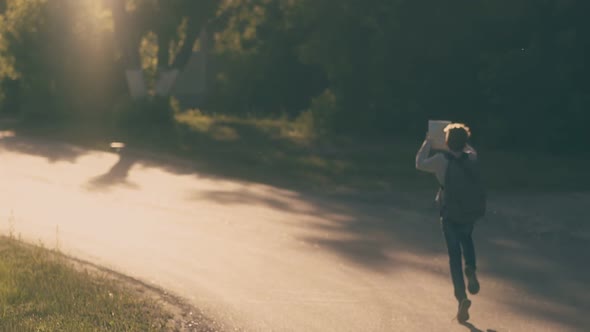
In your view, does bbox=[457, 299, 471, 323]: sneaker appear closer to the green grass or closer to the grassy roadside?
the green grass

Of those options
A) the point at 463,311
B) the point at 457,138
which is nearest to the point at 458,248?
the point at 463,311

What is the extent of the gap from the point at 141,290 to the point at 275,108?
27.4 meters

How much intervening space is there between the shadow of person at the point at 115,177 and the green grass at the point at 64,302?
23.0 ft

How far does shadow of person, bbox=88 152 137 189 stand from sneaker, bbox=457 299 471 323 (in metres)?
9.59

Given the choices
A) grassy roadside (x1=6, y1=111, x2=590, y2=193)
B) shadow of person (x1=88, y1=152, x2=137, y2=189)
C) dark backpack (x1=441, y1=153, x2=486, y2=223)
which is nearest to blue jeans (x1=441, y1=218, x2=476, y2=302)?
dark backpack (x1=441, y1=153, x2=486, y2=223)

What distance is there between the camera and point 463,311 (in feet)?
27.5

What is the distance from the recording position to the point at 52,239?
11.9 meters

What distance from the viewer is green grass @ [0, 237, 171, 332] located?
7687 millimetres

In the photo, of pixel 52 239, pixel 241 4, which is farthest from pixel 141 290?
pixel 241 4

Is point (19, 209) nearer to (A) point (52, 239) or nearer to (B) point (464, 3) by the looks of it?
(A) point (52, 239)

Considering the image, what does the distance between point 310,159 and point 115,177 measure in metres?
4.67

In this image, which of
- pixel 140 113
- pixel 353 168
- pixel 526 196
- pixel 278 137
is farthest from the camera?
pixel 140 113

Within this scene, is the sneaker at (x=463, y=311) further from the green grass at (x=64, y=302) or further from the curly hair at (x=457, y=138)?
the green grass at (x=64, y=302)

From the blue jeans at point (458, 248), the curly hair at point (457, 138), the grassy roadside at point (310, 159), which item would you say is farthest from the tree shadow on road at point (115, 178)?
Answer: the curly hair at point (457, 138)
